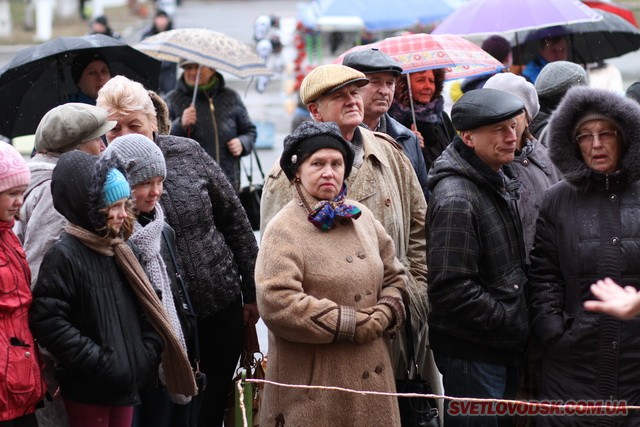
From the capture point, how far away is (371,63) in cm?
573

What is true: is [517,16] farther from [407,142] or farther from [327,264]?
[327,264]

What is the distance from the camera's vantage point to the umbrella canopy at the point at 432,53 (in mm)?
6711

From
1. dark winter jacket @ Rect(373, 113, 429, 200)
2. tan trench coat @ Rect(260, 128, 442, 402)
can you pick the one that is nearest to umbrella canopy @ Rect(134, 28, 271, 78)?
dark winter jacket @ Rect(373, 113, 429, 200)

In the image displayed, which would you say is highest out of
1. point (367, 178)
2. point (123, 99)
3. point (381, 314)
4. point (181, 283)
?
point (123, 99)

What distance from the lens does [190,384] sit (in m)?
4.97

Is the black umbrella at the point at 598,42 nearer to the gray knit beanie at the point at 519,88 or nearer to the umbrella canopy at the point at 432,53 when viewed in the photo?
the umbrella canopy at the point at 432,53

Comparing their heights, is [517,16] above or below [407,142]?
above

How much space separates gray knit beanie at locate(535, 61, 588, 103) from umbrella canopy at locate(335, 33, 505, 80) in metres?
0.30

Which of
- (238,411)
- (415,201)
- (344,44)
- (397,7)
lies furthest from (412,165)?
(344,44)

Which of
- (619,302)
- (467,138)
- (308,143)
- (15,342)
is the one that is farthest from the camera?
(467,138)

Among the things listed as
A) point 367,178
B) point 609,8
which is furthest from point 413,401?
point 609,8

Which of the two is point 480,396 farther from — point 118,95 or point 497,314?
point 118,95

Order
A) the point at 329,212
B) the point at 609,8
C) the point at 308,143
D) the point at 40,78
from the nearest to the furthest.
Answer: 1. the point at 329,212
2. the point at 308,143
3. the point at 40,78
4. the point at 609,8

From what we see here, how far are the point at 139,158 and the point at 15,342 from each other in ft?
3.28
